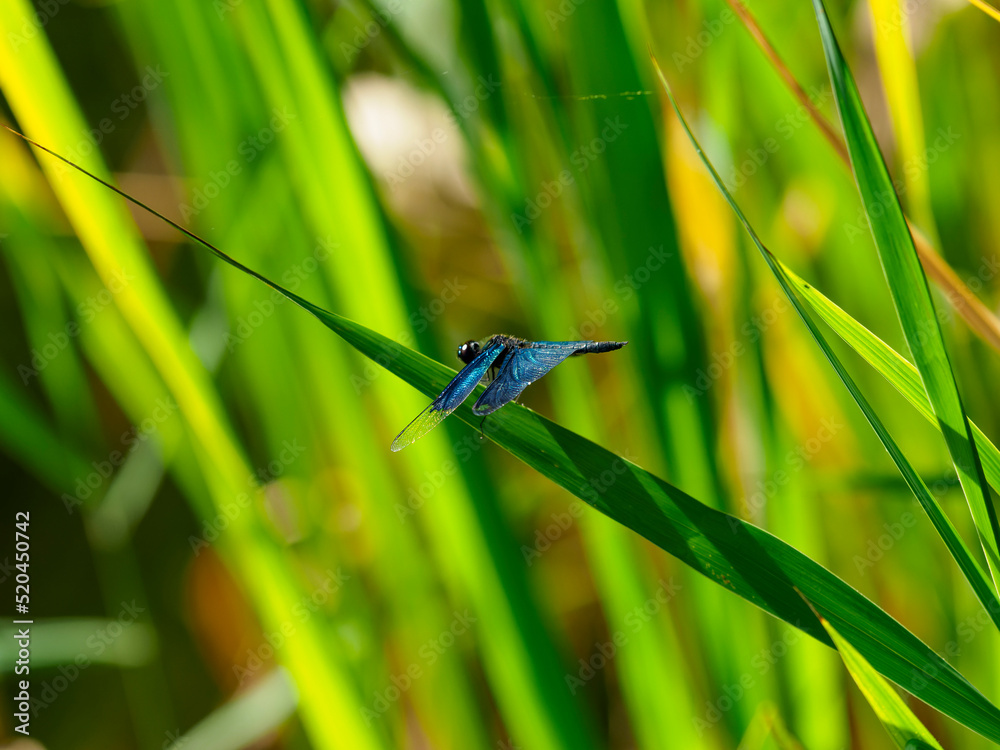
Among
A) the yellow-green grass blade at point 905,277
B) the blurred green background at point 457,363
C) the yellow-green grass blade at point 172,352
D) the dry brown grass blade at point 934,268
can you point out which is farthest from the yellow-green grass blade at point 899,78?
the yellow-green grass blade at point 172,352

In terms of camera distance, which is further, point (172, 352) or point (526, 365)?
point (172, 352)

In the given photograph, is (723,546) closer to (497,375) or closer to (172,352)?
(497,375)

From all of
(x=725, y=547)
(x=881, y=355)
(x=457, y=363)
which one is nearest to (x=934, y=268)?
(x=881, y=355)

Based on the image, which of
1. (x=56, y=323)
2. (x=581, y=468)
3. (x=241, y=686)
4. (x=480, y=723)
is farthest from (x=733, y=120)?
(x=241, y=686)

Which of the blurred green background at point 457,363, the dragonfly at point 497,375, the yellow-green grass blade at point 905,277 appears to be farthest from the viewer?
the blurred green background at point 457,363

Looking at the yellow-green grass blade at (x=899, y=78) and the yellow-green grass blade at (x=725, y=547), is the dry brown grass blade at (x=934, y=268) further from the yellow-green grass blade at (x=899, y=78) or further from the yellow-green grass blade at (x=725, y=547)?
the yellow-green grass blade at (x=725, y=547)

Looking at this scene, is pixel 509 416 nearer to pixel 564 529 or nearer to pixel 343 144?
pixel 343 144
